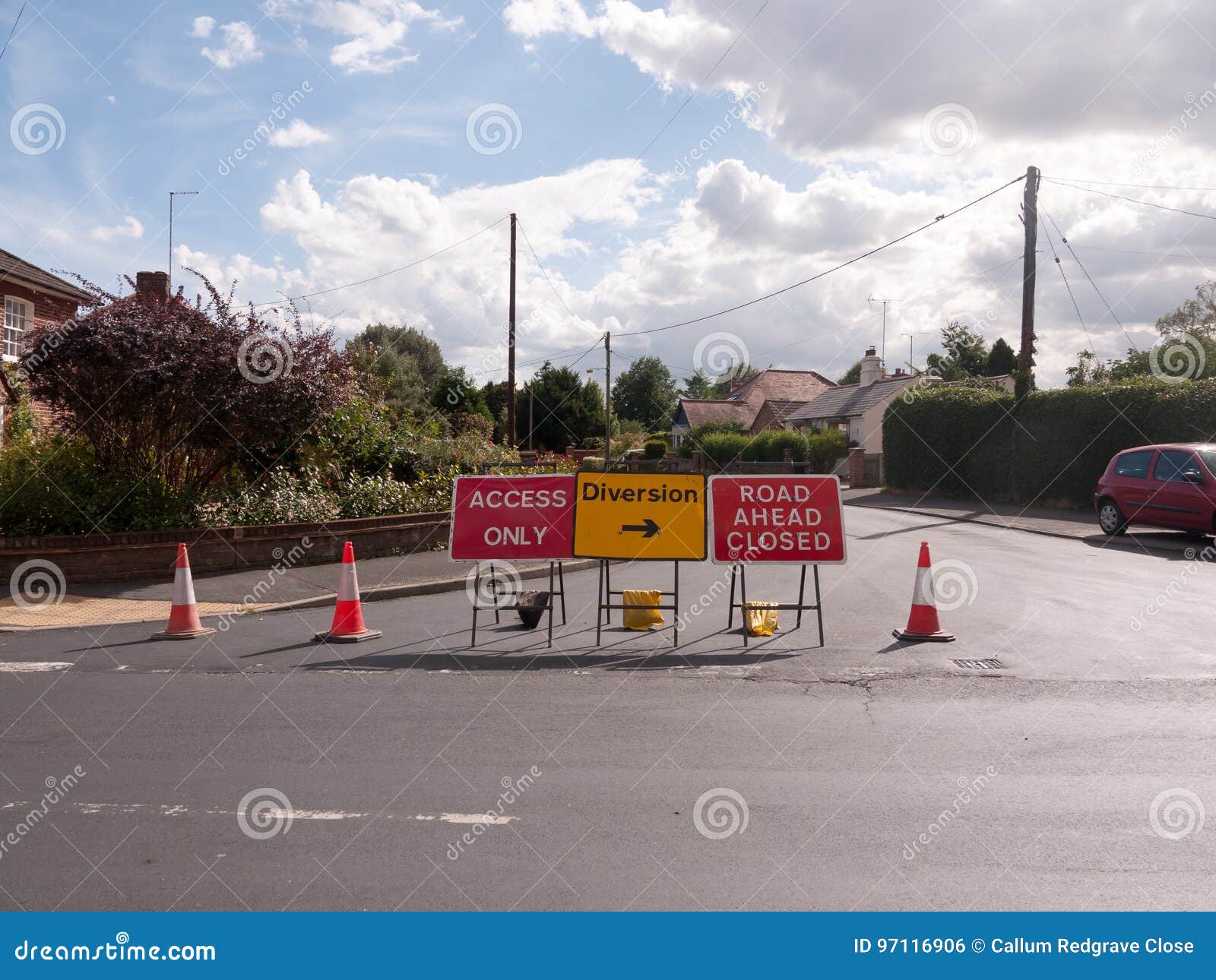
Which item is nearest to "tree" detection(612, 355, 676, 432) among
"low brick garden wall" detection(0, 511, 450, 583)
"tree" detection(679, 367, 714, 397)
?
"tree" detection(679, 367, 714, 397)

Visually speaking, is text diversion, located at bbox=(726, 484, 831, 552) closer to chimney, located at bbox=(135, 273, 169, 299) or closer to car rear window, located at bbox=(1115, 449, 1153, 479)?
car rear window, located at bbox=(1115, 449, 1153, 479)

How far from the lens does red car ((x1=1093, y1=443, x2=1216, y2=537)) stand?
50.4 ft

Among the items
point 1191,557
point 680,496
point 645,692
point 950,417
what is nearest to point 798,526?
point 680,496

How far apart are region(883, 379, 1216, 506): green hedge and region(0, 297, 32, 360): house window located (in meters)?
24.4

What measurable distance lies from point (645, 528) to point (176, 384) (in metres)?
7.34

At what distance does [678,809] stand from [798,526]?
Result: 523 cm

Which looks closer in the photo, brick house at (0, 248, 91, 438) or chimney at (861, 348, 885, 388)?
brick house at (0, 248, 91, 438)

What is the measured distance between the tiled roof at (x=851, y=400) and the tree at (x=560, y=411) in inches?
613

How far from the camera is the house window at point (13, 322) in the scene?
2161cm

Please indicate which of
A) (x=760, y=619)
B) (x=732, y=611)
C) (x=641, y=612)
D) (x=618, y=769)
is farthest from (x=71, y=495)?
(x=618, y=769)

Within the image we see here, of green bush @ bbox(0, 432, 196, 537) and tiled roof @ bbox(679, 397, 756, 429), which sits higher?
tiled roof @ bbox(679, 397, 756, 429)

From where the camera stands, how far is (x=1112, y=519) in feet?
57.2

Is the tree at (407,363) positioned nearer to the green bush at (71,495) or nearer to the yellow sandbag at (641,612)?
the green bush at (71,495)

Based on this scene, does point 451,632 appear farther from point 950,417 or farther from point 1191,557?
point 950,417
